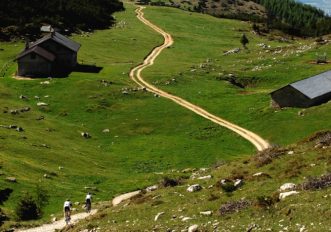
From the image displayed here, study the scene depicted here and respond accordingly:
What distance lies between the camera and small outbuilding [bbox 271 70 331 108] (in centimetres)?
7212

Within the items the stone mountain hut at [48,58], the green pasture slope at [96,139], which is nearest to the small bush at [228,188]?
the green pasture slope at [96,139]

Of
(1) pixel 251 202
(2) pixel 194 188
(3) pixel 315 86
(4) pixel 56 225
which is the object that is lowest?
(4) pixel 56 225

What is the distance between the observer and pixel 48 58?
350 ft

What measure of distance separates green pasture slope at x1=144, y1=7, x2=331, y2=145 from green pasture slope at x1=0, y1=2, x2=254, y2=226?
5616 millimetres

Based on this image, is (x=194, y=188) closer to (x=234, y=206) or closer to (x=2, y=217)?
(x=234, y=206)

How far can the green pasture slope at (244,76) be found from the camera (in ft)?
224

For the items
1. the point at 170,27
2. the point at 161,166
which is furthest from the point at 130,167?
the point at 170,27

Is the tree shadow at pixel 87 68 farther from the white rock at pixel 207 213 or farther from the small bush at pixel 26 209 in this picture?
the white rock at pixel 207 213

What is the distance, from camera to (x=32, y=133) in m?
66.6

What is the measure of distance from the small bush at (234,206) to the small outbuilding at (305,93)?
4811 centimetres

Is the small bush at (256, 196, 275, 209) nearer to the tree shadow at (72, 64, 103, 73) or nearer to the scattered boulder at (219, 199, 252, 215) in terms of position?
the scattered boulder at (219, 199, 252, 215)

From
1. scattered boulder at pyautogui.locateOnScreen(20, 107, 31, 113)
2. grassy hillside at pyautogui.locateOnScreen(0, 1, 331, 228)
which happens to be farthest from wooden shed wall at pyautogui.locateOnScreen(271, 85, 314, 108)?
scattered boulder at pyautogui.locateOnScreen(20, 107, 31, 113)

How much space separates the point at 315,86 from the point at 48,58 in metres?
55.2

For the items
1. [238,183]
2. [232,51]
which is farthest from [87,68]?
[238,183]
